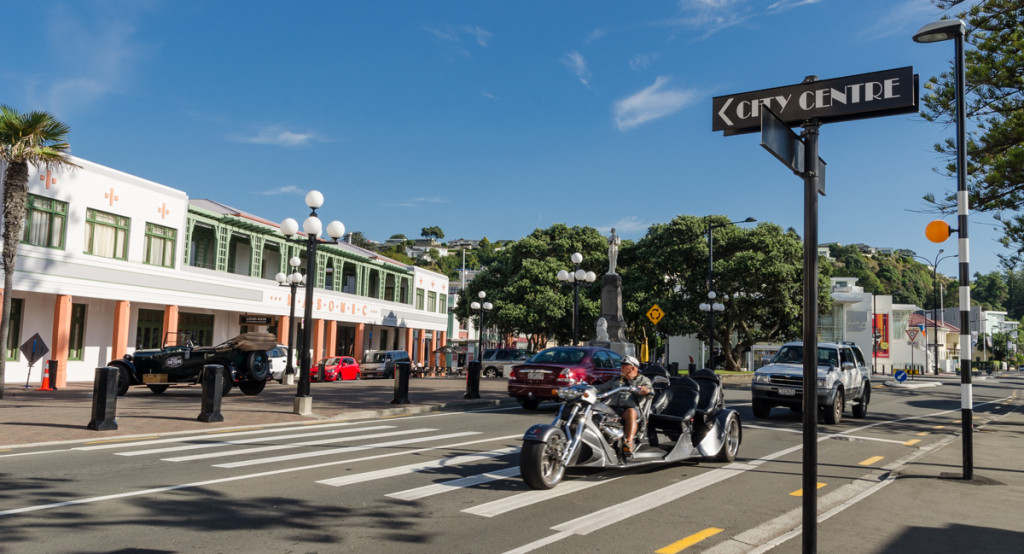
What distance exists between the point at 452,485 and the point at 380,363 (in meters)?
32.1

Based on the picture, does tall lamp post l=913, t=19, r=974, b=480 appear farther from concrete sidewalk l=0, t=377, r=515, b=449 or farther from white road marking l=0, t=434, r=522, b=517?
concrete sidewalk l=0, t=377, r=515, b=449

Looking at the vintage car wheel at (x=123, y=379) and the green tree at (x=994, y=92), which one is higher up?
the green tree at (x=994, y=92)

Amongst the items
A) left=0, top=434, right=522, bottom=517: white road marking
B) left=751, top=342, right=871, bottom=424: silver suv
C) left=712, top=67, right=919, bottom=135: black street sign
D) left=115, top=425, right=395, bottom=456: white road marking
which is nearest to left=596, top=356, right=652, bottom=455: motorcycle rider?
left=0, top=434, right=522, bottom=517: white road marking

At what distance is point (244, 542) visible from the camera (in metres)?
5.35

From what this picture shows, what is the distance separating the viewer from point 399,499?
6.93 meters

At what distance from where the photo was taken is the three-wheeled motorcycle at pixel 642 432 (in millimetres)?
7539

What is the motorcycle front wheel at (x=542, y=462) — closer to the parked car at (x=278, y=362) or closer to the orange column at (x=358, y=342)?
the parked car at (x=278, y=362)

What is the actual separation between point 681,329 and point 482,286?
47.9 feet

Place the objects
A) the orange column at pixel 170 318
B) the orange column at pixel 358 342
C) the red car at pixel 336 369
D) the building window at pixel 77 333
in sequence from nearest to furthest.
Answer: the building window at pixel 77 333 < the orange column at pixel 170 318 < the red car at pixel 336 369 < the orange column at pixel 358 342

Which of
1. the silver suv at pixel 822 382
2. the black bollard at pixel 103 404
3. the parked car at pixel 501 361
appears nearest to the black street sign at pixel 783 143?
the silver suv at pixel 822 382

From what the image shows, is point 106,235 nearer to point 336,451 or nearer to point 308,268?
point 308,268

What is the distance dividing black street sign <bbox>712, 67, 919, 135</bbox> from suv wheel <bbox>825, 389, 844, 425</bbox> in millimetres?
12154

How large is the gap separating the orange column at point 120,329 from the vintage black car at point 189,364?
8.82 m

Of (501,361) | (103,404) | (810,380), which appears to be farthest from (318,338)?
(810,380)
